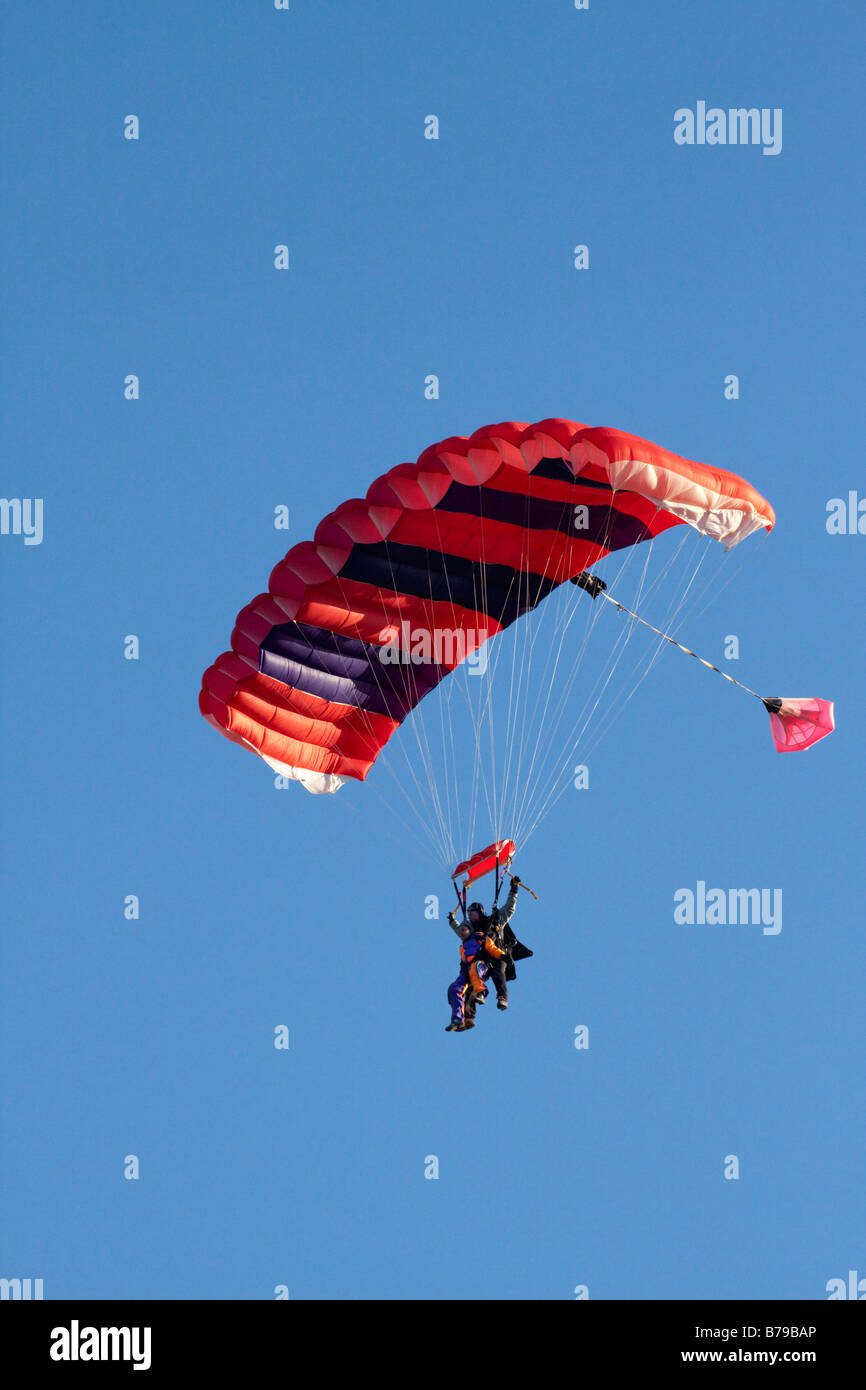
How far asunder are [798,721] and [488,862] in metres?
3.43

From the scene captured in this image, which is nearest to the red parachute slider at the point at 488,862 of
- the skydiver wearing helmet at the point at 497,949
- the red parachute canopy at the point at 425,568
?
the skydiver wearing helmet at the point at 497,949

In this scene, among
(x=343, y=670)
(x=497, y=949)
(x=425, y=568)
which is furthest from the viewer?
(x=343, y=670)

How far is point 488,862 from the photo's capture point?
21625 mm

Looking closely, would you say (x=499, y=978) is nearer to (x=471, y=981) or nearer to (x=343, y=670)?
(x=471, y=981)

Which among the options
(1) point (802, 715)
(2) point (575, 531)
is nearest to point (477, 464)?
(2) point (575, 531)

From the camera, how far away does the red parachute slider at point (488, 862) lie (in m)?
21.6

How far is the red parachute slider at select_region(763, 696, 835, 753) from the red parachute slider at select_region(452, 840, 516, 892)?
116 inches

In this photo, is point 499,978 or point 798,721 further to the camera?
point 798,721

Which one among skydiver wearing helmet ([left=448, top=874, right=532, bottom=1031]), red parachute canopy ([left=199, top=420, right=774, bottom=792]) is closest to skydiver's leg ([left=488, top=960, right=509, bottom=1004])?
skydiver wearing helmet ([left=448, top=874, right=532, bottom=1031])

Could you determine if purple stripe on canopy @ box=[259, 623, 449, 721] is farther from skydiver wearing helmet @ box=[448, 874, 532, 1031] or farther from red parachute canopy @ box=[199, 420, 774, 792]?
skydiver wearing helmet @ box=[448, 874, 532, 1031]

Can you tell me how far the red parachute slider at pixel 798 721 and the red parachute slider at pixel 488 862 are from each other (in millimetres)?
2940

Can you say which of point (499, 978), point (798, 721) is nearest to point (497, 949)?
point (499, 978)

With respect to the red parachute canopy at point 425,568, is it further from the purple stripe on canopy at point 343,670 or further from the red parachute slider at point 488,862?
the red parachute slider at point 488,862
